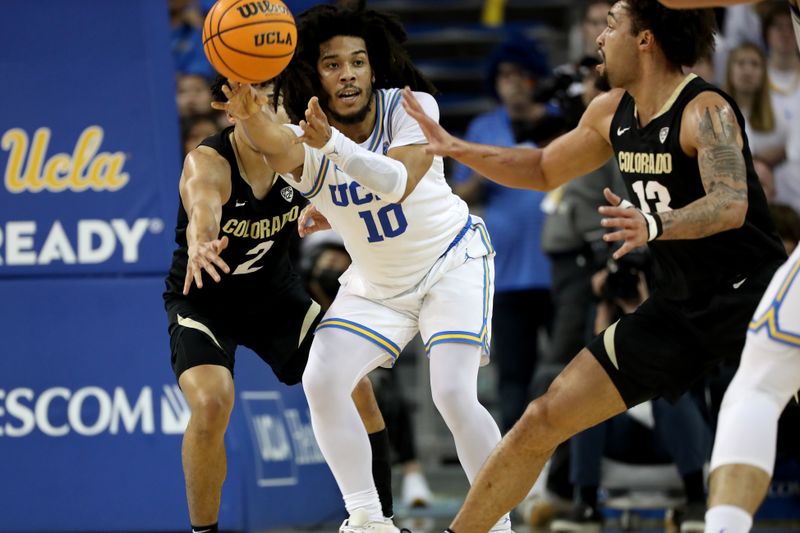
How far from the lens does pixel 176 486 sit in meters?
7.89

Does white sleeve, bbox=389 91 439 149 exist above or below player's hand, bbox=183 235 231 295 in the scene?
above

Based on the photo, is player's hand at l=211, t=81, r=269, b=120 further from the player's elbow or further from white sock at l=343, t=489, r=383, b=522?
the player's elbow

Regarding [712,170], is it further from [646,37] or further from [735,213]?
[646,37]

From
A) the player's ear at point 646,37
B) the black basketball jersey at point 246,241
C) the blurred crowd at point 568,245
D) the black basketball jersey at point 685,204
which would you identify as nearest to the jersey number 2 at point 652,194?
the black basketball jersey at point 685,204

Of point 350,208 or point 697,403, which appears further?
point 697,403

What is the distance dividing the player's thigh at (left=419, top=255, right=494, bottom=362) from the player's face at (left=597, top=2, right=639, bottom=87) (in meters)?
1.18

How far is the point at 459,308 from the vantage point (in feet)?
19.3

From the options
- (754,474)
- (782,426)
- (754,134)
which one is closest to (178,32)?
(754,134)

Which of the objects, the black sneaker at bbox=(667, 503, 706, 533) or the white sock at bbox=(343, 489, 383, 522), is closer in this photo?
the white sock at bbox=(343, 489, 383, 522)

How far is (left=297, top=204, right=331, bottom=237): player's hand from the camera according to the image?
620cm

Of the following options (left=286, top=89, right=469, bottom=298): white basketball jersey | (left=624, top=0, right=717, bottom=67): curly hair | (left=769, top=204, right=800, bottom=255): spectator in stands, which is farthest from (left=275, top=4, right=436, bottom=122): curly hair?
(left=769, top=204, right=800, bottom=255): spectator in stands

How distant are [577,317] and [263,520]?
2.44 m

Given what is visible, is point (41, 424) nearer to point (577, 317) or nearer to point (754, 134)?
point (577, 317)

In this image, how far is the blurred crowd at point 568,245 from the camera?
26.7 feet
